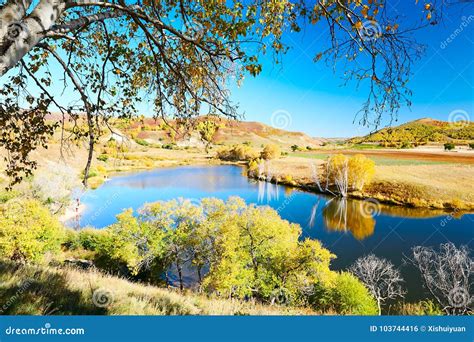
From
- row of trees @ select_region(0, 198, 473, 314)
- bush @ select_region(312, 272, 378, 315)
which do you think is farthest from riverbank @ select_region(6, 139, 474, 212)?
bush @ select_region(312, 272, 378, 315)

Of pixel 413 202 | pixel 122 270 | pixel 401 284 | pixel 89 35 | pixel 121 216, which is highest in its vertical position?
pixel 89 35

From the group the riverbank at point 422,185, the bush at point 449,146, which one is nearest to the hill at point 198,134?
the riverbank at point 422,185

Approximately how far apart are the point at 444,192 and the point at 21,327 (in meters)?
27.0

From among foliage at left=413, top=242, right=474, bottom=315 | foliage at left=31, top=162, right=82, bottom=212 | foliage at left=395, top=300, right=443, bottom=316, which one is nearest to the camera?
foliage at left=395, top=300, right=443, bottom=316

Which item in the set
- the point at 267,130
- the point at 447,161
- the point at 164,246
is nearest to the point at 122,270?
the point at 164,246

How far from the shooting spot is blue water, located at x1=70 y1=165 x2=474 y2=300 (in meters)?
21.4

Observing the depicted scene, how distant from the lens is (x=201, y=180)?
38062mm

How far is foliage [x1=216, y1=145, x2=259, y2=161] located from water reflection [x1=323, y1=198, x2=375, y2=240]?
1127 centimetres

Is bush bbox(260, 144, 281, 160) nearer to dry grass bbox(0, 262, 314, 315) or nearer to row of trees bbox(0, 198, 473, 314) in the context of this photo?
row of trees bbox(0, 198, 473, 314)

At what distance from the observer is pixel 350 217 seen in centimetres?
2755

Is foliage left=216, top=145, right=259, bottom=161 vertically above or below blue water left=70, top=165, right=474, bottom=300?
above

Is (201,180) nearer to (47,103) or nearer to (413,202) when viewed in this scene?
(413,202)

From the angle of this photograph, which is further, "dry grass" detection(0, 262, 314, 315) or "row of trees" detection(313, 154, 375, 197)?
"row of trees" detection(313, 154, 375, 197)

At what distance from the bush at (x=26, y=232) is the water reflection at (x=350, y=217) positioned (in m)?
20.4
